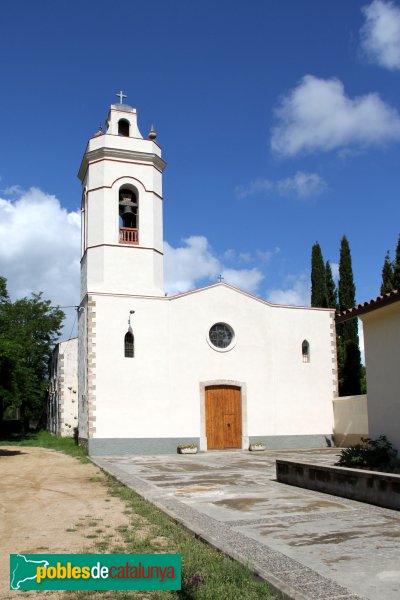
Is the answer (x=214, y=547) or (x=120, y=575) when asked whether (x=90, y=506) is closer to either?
(x=214, y=547)

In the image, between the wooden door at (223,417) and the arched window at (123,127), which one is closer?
the wooden door at (223,417)

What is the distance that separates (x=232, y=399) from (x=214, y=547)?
1654 cm

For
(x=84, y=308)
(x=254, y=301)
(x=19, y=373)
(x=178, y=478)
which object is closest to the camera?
(x=178, y=478)

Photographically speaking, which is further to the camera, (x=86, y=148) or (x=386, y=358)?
(x=86, y=148)

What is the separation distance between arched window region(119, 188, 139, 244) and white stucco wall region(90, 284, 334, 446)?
270cm

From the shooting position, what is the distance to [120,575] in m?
4.97

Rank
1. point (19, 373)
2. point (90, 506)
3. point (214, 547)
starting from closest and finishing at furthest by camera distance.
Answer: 1. point (214, 547)
2. point (90, 506)
3. point (19, 373)

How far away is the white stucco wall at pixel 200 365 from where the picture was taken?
68.8 feet

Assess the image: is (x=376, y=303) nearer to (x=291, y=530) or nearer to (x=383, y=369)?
(x=383, y=369)

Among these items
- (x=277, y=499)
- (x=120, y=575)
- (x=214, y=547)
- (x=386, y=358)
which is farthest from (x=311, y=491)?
(x=120, y=575)

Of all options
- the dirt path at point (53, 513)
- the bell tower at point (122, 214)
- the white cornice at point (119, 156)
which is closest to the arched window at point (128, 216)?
the bell tower at point (122, 214)

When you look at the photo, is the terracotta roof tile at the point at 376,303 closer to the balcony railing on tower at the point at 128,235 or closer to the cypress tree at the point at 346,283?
the balcony railing on tower at the point at 128,235

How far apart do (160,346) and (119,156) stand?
769 centimetres

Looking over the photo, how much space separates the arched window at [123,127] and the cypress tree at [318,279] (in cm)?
1527
